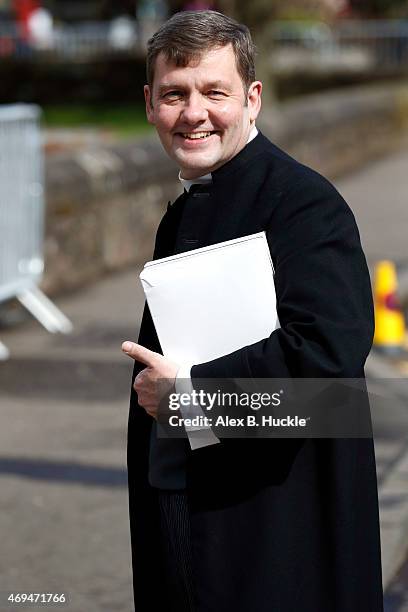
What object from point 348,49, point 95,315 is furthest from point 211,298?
point 348,49

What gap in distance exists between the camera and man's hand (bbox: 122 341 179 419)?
2.34 metres

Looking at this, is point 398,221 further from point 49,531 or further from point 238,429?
point 238,429

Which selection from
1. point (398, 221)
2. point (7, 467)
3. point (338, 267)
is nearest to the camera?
point (338, 267)

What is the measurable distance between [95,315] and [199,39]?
6146 mm

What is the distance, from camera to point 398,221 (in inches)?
504

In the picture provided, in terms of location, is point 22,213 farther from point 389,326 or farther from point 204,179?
point 204,179

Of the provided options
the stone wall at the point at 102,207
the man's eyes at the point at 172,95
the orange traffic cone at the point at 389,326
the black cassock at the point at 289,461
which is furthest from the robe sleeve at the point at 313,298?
the stone wall at the point at 102,207

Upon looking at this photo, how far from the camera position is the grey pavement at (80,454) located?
4422mm

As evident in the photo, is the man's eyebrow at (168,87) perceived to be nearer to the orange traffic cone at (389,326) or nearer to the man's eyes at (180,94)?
the man's eyes at (180,94)

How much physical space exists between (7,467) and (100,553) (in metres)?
1.07

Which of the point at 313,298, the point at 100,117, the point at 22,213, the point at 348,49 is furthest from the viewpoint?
the point at 348,49

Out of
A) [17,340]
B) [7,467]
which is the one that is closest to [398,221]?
[17,340]

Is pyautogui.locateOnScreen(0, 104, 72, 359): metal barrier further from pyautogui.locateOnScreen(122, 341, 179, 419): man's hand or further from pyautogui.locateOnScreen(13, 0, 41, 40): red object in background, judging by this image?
pyautogui.locateOnScreen(13, 0, 41, 40): red object in background

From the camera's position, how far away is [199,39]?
2365mm
